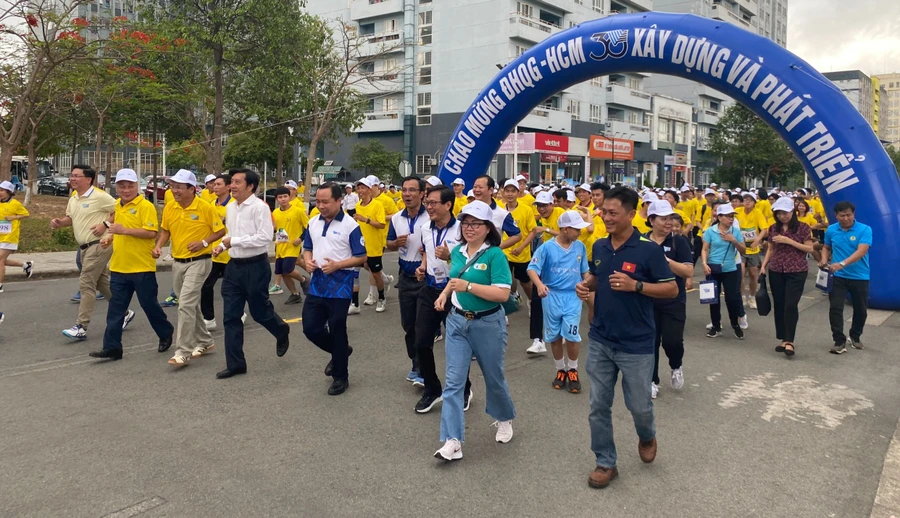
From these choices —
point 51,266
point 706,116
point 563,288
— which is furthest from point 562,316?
point 706,116

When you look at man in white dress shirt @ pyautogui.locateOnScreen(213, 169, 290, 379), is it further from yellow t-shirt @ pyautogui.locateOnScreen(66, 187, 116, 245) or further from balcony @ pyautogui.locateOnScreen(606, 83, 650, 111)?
balcony @ pyautogui.locateOnScreen(606, 83, 650, 111)

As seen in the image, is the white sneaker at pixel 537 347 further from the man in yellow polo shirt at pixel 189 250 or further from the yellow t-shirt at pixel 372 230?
the man in yellow polo shirt at pixel 189 250

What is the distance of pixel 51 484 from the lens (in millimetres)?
3893

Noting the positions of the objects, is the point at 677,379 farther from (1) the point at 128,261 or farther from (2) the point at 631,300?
(1) the point at 128,261

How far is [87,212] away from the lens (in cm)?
734

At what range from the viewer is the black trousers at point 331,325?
564cm

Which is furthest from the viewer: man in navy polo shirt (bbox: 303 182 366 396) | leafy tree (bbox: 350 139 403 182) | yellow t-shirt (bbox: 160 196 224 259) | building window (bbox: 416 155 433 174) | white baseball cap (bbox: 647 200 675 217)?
building window (bbox: 416 155 433 174)

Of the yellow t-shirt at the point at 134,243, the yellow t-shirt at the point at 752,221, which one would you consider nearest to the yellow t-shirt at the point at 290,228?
the yellow t-shirt at the point at 134,243

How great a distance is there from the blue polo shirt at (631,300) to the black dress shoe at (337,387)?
254cm

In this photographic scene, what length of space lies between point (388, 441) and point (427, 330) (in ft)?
2.87

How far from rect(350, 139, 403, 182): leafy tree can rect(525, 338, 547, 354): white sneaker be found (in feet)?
133

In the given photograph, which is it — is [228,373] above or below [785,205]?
below

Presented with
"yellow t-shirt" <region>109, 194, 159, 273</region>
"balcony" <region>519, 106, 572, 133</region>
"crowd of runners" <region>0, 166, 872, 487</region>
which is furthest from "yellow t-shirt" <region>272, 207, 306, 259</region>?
"balcony" <region>519, 106, 572, 133</region>

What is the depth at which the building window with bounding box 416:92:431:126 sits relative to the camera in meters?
49.9
